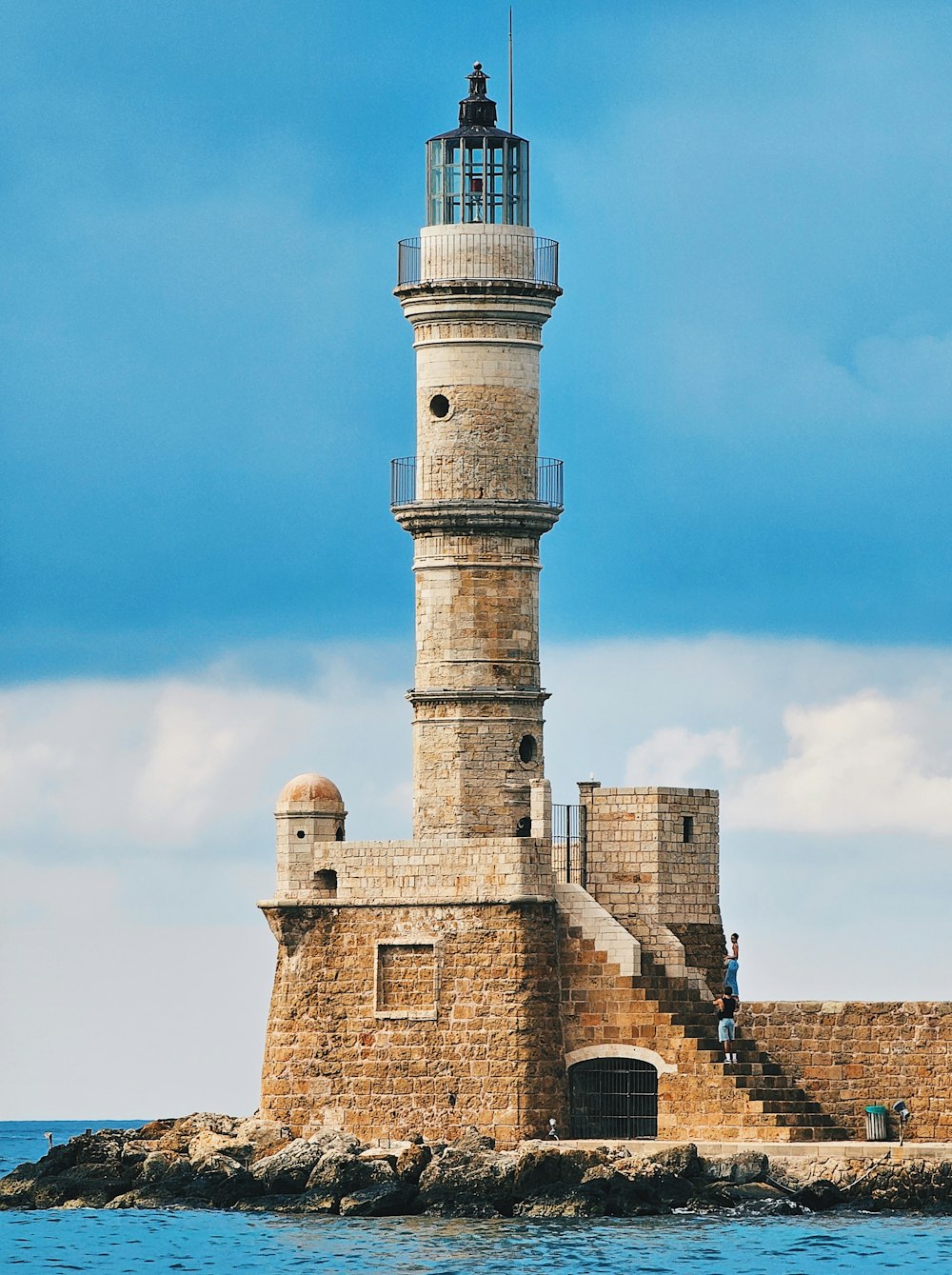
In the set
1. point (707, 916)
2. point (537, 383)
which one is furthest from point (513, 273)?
point (707, 916)

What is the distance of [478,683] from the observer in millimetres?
50344

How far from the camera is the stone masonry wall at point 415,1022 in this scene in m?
48.1

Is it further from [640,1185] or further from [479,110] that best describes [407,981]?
[479,110]

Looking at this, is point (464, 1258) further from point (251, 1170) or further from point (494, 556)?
point (494, 556)

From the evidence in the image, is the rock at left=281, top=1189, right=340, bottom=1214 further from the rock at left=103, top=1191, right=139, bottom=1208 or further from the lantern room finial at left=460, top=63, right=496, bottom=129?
the lantern room finial at left=460, top=63, right=496, bottom=129

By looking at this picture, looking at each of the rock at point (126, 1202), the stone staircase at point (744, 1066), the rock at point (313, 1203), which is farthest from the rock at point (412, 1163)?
the rock at point (126, 1202)

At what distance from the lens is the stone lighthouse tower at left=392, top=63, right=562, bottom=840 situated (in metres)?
50.3

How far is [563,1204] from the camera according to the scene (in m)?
45.9

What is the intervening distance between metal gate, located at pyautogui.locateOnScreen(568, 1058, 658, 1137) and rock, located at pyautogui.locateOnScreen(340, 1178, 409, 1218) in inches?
118

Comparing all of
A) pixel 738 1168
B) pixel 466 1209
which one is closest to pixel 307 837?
pixel 466 1209

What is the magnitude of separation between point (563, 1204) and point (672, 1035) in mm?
3108

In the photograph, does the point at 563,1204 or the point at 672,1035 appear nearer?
the point at 563,1204

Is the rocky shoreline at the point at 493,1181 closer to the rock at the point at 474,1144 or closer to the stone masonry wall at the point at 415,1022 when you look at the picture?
the rock at the point at 474,1144

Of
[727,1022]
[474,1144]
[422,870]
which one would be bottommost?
[474,1144]
